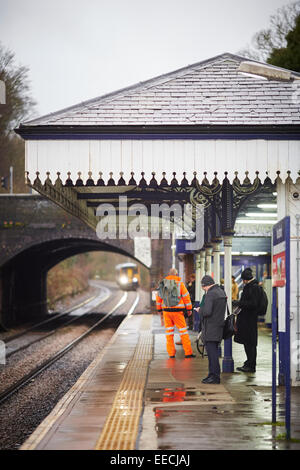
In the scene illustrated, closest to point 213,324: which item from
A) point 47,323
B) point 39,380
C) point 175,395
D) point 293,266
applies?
point 293,266

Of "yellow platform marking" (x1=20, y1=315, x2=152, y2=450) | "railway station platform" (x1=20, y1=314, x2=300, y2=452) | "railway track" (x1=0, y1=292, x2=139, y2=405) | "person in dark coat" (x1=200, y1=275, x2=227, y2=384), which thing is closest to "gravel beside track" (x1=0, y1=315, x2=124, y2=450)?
"railway track" (x1=0, y1=292, x2=139, y2=405)

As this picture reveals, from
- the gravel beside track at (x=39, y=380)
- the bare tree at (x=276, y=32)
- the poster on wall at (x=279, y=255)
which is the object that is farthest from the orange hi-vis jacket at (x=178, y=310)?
the bare tree at (x=276, y=32)

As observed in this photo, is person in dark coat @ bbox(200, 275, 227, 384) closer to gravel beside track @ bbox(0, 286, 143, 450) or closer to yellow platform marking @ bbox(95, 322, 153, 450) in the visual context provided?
yellow platform marking @ bbox(95, 322, 153, 450)

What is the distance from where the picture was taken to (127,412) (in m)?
8.84

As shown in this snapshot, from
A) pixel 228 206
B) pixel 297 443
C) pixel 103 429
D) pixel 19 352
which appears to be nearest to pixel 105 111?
pixel 228 206

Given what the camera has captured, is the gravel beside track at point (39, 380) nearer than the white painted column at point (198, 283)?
Yes

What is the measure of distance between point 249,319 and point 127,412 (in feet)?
14.9

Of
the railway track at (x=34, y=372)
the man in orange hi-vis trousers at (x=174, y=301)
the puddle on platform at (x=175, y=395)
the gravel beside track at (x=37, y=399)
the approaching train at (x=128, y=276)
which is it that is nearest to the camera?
the puddle on platform at (x=175, y=395)

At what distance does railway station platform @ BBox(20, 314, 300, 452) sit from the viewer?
7.12 meters

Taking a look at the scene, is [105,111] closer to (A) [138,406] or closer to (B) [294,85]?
(B) [294,85]

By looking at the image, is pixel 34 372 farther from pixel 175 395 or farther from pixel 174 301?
pixel 175 395

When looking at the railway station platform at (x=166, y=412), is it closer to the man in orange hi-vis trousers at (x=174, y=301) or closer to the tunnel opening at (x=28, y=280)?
the man in orange hi-vis trousers at (x=174, y=301)

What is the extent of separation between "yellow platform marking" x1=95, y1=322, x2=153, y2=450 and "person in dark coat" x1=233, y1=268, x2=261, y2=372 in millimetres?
1765

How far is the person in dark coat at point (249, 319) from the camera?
12.8 m
